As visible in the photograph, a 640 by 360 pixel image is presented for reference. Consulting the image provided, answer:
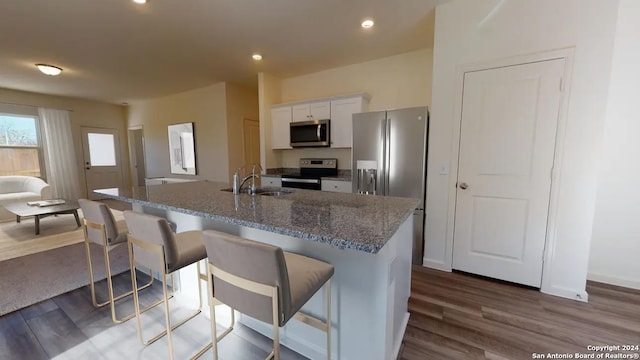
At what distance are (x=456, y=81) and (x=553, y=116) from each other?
816 millimetres

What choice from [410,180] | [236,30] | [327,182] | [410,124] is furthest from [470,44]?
[236,30]

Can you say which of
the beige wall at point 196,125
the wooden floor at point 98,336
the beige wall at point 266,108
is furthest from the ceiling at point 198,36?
the wooden floor at point 98,336

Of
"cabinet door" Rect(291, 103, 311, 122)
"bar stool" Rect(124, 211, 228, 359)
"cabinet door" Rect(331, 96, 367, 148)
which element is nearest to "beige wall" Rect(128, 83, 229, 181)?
"cabinet door" Rect(291, 103, 311, 122)

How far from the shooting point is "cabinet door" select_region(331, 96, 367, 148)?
3553 millimetres

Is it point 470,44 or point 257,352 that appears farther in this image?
point 470,44

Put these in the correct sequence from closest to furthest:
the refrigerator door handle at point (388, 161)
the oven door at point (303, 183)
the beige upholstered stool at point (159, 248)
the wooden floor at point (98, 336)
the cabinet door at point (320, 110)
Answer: the beige upholstered stool at point (159, 248), the wooden floor at point (98, 336), the refrigerator door handle at point (388, 161), the oven door at point (303, 183), the cabinet door at point (320, 110)

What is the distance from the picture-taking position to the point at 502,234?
91.0 inches

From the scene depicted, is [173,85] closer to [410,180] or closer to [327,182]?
[327,182]

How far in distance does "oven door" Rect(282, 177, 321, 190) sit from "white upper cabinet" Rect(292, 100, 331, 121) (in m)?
0.98

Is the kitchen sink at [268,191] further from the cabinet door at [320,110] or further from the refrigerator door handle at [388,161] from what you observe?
the cabinet door at [320,110]

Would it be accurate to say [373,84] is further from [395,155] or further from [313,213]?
[313,213]

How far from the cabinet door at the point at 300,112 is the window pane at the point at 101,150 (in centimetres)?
578

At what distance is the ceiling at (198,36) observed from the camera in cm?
236

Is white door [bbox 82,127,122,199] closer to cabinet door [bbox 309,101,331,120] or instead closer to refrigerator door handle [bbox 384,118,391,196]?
cabinet door [bbox 309,101,331,120]
